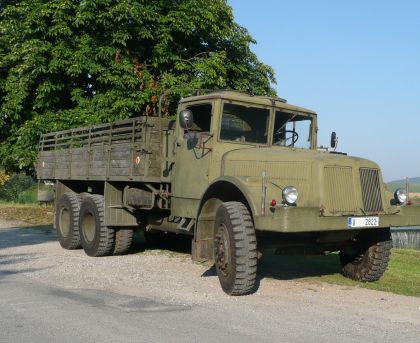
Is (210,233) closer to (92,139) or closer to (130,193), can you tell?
(130,193)

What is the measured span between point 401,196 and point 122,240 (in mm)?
5238

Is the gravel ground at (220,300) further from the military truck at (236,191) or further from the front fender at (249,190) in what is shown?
the front fender at (249,190)

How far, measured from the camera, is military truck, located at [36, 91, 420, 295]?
6.71 meters

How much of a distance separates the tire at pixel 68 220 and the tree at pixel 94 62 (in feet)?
15.3

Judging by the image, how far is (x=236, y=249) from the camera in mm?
6699

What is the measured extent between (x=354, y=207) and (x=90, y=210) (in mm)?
5558

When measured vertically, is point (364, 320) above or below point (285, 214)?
below

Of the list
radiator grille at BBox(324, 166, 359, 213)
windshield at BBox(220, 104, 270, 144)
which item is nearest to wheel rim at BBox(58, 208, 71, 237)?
windshield at BBox(220, 104, 270, 144)

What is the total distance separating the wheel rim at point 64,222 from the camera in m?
11.9

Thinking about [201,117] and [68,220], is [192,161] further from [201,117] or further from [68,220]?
[68,220]

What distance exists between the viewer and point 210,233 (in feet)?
25.6

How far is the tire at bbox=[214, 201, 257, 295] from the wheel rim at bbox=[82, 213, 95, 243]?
4.35m

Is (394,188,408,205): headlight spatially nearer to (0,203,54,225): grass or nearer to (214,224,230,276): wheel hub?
(214,224,230,276): wheel hub

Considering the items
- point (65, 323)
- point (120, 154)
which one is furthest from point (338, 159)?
point (120, 154)
